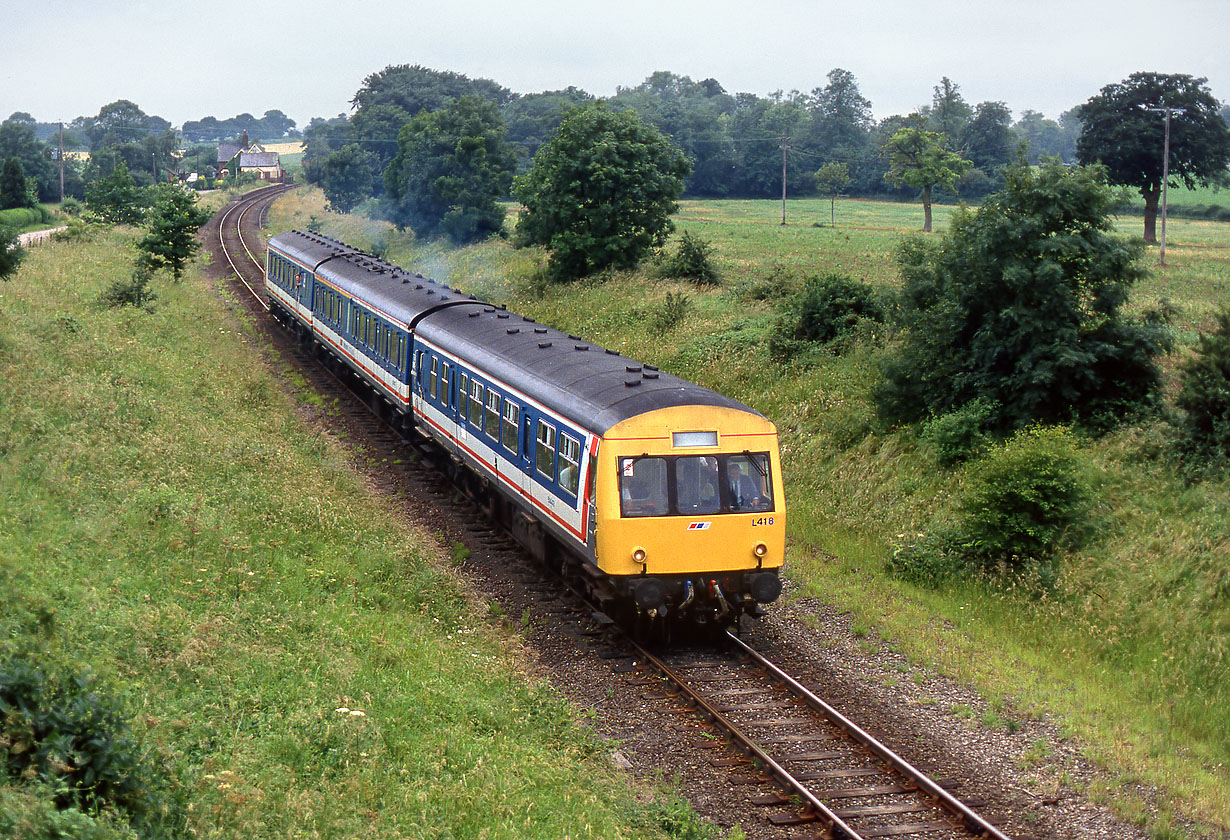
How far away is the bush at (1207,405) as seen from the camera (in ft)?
52.0

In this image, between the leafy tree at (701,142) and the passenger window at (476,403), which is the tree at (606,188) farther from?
the leafy tree at (701,142)

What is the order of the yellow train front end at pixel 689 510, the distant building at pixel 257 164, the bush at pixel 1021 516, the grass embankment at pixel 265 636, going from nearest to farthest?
the grass embankment at pixel 265 636 → the yellow train front end at pixel 689 510 → the bush at pixel 1021 516 → the distant building at pixel 257 164

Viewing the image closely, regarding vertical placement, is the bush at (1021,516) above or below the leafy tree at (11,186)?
below

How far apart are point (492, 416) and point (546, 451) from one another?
2558mm

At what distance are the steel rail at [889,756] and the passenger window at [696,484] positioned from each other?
184 centimetres

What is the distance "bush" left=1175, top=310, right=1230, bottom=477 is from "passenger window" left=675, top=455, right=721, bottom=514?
746 cm

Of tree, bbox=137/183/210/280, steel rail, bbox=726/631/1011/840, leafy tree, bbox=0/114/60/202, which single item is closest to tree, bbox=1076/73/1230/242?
tree, bbox=137/183/210/280

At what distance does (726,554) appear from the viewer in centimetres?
1325

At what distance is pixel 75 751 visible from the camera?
7.07 meters

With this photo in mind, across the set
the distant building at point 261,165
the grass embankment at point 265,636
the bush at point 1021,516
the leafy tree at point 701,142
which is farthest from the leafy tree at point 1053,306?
the distant building at point 261,165

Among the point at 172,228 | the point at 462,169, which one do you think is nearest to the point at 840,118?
the point at 462,169

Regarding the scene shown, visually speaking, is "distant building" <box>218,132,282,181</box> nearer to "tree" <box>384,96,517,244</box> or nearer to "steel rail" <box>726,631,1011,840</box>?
"tree" <box>384,96,517,244</box>

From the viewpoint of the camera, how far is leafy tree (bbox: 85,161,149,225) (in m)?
58.9

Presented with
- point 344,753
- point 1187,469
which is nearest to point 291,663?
point 344,753
